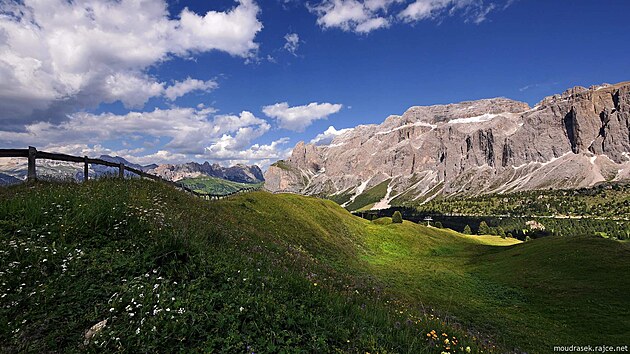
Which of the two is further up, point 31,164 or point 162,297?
point 31,164

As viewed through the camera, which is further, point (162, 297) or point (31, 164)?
point (31, 164)

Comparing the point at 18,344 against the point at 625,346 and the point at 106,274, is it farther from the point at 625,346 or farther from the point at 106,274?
the point at 625,346

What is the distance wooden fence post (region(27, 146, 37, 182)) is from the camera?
52.7ft

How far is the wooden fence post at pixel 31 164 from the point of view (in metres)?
16.1

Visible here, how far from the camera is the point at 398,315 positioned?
31.7 feet

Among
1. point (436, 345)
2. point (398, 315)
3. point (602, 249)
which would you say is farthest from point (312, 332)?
point (602, 249)

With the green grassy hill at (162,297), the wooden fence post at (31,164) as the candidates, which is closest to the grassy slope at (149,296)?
the green grassy hill at (162,297)

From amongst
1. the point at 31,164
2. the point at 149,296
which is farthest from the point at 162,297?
the point at 31,164

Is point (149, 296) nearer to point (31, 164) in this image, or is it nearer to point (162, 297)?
point (162, 297)

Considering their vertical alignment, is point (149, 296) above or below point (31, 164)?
below

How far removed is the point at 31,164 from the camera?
16.3 m

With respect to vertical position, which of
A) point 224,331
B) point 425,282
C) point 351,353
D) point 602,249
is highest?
point 224,331

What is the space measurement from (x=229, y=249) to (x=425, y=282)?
25.2 metres

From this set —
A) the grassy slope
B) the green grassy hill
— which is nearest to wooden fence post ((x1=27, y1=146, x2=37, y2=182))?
the green grassy hill
